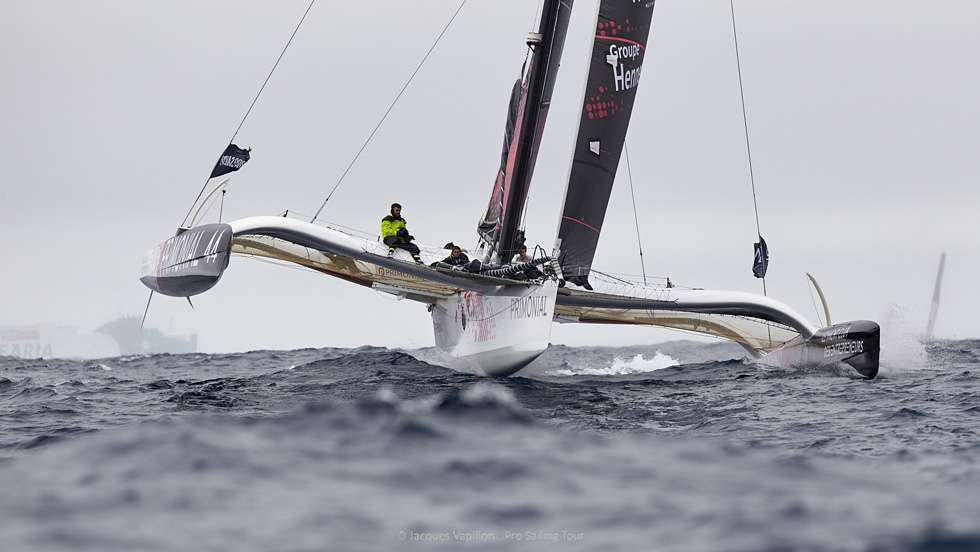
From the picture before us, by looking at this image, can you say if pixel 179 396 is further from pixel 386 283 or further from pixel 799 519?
pixel 799 519

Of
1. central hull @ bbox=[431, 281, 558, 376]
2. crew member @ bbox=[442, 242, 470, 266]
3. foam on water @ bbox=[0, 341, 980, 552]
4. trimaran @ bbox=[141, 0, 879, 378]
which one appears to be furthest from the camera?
crew member @ bbox=[442, 242, 470, 266]

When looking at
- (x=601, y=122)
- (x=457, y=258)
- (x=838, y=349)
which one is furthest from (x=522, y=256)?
(x=838, y=349)

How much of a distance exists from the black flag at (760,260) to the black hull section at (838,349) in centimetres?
95

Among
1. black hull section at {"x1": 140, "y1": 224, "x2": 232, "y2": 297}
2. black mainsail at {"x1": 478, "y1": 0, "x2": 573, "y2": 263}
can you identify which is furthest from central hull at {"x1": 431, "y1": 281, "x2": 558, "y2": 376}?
black hull section at {"x1": 140, "y1": 224, "x2": 232, "y2": 297}

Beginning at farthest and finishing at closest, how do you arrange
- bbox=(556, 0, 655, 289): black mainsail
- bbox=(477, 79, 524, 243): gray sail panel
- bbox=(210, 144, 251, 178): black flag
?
bbox=(477, 79, 524, 243): gray sail panel → bbox=(556, 0, 655, 289): black mainsail → bbox=(210, 144, 251, 178): black flag

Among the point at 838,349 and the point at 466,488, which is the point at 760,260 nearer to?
the point at 838,349

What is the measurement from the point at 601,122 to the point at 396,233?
278 cm

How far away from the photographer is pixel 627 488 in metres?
3.65

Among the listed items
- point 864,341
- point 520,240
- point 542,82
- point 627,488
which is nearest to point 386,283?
point 520,240

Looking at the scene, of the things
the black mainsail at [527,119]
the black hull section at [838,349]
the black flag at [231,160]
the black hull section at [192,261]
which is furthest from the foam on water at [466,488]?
the black mainsail at [527,119]

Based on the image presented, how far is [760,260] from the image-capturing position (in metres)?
13.4

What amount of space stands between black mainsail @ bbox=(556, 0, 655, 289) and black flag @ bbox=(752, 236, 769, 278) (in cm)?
212

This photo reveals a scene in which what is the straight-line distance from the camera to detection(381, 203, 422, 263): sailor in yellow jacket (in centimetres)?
1268

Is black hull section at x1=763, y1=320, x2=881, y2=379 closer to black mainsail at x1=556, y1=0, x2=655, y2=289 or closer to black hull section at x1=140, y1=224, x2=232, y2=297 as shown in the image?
black mainsail at x1=556, y1=0, x2=655, y2=289
